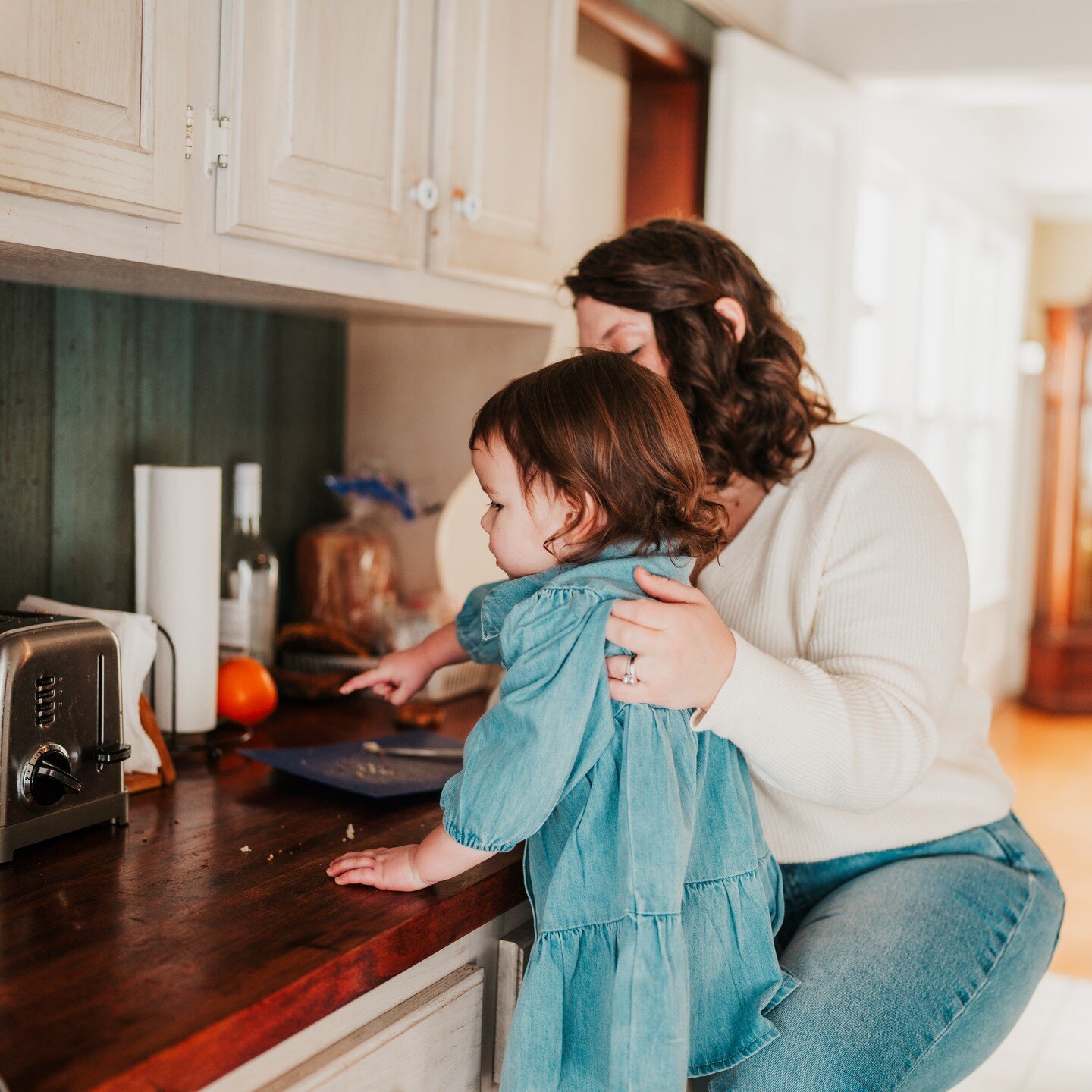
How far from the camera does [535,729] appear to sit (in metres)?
1.03

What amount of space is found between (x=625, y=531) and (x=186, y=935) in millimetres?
517

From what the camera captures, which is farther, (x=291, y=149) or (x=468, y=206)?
(x=468, y=206)

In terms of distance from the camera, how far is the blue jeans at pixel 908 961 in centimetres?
118

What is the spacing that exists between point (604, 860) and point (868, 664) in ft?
1.23

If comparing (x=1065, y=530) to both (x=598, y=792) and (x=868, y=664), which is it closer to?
(x=868, y=664)

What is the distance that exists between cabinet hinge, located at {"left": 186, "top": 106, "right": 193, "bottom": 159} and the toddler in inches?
15.1

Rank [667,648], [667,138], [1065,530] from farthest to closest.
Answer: [1065,530]
[667,138]
[667,648]

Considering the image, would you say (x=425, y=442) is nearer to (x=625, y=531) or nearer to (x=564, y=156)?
(x=564, y=156)

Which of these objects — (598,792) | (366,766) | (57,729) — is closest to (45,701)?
(57,729)

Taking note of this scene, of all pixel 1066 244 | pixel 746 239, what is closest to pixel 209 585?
pixel 746 239

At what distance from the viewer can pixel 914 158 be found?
12.6 feet

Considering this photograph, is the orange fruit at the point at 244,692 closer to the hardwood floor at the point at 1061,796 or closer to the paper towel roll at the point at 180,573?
the paper towel roll at the point at 180,573

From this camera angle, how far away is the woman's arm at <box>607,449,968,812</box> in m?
1.12

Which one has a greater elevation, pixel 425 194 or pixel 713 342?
pixel 425 194
